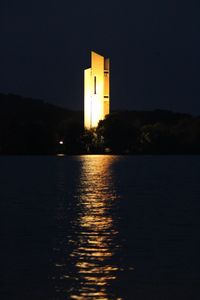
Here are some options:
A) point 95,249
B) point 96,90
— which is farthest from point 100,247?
point 96,90

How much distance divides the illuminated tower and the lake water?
58081mm

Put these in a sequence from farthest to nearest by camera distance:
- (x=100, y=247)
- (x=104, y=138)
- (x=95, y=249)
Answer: (x=104, y=138), (x=100, y=247), (x=95, y=249)

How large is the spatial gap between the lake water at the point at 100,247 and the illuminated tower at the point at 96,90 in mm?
58081

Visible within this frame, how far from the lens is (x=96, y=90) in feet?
292

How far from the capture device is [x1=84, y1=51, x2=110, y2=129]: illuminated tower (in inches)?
3467

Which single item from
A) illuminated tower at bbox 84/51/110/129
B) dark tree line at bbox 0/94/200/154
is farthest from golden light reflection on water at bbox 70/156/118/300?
illuminated tower at bbox 84/51/110/129

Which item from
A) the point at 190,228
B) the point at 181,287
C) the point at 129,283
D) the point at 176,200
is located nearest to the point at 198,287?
the point at 181,287

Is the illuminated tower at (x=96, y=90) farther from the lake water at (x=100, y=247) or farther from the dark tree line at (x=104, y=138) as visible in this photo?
the lake water at (x=100, y=247)

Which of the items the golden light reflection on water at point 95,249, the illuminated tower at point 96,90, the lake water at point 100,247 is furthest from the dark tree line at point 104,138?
the golden light reflection on water at point 95,249

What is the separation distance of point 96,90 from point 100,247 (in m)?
73.0

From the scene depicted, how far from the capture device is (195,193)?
3281cm

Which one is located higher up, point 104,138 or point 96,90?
point 96,90

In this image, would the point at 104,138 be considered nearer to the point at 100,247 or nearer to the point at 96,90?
the point at 96,90

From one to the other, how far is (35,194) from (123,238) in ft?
49.4
